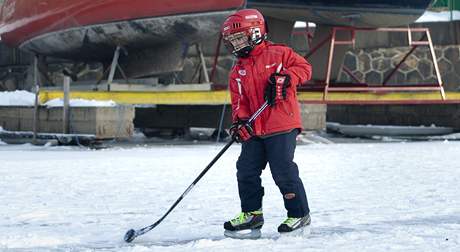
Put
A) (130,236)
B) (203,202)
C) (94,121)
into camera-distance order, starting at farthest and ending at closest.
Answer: (94,121)
(203,202)
(130,236)

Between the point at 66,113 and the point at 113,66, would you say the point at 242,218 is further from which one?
the point at 113,66

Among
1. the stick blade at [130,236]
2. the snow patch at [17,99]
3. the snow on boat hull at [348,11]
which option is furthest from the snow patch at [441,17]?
the stick blade at [130,236]

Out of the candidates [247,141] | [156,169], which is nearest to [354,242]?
[247,141]

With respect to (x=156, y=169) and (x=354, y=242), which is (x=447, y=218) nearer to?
(x=354, y=242)

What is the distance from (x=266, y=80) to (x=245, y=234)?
2.91 feet

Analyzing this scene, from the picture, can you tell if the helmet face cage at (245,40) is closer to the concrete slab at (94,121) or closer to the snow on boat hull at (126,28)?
the concrete slab at (94,121)

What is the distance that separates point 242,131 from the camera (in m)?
4.48

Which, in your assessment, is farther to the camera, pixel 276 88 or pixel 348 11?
pixel 348 11

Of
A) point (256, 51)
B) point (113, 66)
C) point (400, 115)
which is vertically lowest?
point (400, 115)

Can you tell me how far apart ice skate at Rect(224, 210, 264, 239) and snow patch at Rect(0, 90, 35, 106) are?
7.75 meters

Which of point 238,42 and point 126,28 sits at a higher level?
→ point 238,42

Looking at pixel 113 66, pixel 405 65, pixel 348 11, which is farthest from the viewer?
pixel 405 65

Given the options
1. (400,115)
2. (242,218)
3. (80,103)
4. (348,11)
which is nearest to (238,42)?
(242,218)

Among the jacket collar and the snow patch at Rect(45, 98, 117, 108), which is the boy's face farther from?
the snow patch at Rect(45, 98, 117, 108)
